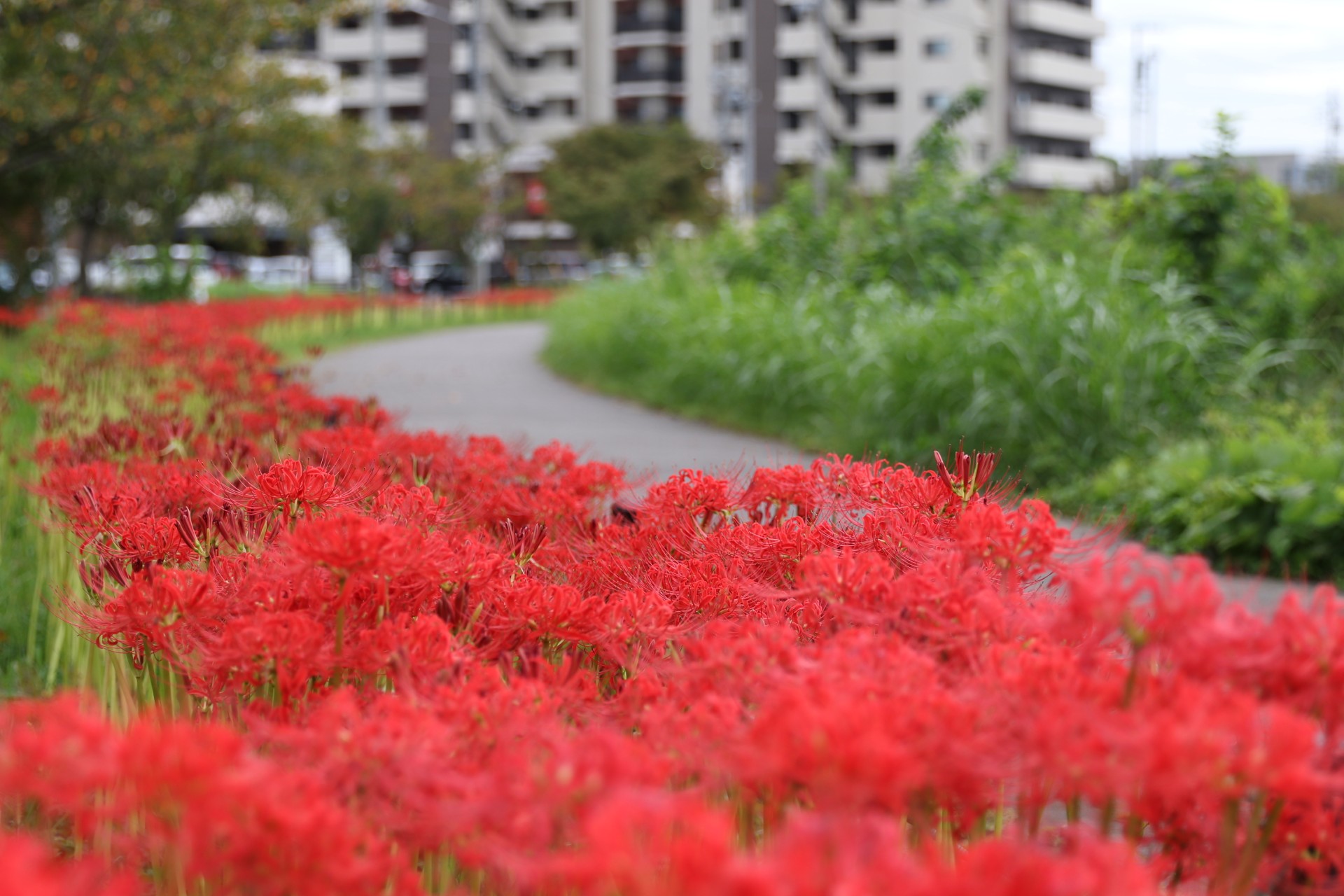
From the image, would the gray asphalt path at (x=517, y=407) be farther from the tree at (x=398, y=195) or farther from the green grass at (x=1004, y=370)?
the tree at (x=398, y=195)

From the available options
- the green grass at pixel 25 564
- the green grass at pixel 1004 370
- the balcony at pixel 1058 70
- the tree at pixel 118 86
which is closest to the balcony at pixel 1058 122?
the balcony at pixel 1058 70

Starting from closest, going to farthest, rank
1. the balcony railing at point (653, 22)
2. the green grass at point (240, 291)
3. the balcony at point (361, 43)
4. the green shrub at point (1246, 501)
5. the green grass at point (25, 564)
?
the green grass at point (25, 564)
the green shrub at point (1246, 501)
the green grass at point (240, 291)
the balcony at point (361, 43)
the balcony railing at point (653, 22)

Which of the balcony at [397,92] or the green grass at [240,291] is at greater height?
the balcony at [397,92]

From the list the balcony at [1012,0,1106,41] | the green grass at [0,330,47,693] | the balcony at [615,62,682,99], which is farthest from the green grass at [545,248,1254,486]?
the balcony at [1012,0,1106,41]

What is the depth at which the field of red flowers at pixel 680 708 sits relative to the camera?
1.17m

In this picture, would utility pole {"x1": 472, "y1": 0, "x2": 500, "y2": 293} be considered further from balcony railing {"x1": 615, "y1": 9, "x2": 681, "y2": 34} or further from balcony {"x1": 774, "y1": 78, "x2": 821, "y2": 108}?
balcony railing {"x1": 615, "y1": 9, "x2": 681, "y2": 34}

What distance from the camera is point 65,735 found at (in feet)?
3.91

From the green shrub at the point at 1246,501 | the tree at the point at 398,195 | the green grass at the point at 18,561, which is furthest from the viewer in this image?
the tree at the point at 398,195

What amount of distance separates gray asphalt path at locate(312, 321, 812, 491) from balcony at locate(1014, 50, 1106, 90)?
51496 mm

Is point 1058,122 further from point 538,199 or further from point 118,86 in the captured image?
point 118,86

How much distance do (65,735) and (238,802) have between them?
0.52 ft

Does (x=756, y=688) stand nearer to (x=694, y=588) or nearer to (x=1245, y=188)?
(x=694, y=588)

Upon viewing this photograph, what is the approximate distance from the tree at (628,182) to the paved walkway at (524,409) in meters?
22.0

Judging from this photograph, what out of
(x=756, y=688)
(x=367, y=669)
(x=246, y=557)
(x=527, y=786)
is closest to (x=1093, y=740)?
(x=756, y=688)
